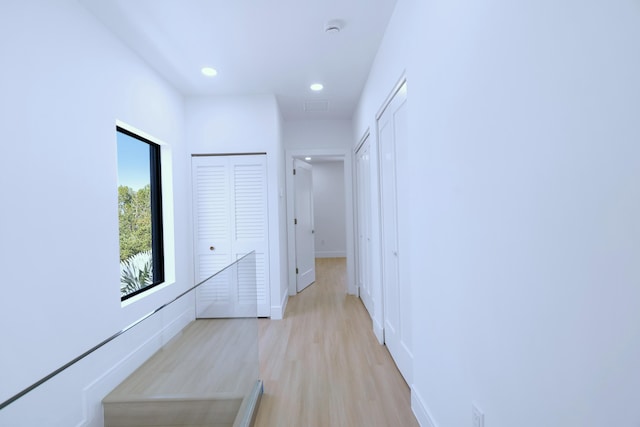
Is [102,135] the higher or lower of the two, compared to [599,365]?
higher

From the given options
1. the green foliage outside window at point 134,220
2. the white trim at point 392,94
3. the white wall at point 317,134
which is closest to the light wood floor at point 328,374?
the green foliage outside window at point 134,220

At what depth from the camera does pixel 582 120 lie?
2.30 ft

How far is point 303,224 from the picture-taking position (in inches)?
205

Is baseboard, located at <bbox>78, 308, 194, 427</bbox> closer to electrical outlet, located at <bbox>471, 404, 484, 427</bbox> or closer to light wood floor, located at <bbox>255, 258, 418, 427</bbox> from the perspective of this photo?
light wood floor, located at <bbox>255, 258, 418, 427</bbox>

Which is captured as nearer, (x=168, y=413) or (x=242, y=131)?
(x=168, y=413)

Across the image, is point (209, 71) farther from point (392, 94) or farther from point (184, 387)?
point (184, 387)

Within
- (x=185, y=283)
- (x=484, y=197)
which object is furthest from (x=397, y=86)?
(x=185, y=283)

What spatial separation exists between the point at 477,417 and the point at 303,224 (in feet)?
13.6

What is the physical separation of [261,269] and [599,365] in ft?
11.4

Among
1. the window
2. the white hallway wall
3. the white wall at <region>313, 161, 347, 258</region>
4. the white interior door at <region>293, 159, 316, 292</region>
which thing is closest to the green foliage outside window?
the window

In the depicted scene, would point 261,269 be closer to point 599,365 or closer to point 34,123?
point 34,123

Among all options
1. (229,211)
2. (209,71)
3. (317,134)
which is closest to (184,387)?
(229,211)

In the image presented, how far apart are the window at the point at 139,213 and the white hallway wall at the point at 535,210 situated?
256 centimetres

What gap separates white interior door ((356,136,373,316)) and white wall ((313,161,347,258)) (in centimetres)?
377
